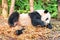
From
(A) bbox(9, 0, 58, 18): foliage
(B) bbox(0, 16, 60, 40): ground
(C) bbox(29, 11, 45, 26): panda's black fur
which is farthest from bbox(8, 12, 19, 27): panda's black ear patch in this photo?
(A) bbox(9, 0, 58, 18): foliage

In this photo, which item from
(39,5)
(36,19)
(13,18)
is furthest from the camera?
(39,5)

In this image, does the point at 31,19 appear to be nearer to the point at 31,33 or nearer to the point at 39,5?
the point at 31,33

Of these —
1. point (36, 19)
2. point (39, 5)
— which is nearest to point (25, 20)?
point (36, 19)

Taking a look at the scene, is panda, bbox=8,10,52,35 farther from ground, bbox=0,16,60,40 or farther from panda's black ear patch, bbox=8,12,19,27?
ground, bbox=0,16,60,40

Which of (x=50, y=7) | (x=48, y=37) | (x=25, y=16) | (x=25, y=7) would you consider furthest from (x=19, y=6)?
(x=48, y=37)

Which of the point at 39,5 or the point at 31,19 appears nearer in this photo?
the point at 31,19

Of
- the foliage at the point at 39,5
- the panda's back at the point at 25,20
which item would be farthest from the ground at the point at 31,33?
the foliage at the point at 39,5

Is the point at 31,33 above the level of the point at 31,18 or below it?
below

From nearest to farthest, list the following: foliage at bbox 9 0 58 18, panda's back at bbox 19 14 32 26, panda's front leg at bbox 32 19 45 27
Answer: panda's front leg at bbox 32 19 45 27, panda's back at bbox 19 14 32 26, foliage at bbox 9 0 58 18

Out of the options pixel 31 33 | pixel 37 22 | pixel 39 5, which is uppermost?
pixel 39 5

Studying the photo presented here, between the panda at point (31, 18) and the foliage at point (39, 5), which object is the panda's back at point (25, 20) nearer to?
the panda at point (31, 18)

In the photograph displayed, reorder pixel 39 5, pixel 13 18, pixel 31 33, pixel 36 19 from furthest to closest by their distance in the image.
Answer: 1. pixel 39 5
2. pixel 13 18
3. pixel 36 19
4. pixel 31 33

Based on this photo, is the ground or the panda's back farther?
the panda's back

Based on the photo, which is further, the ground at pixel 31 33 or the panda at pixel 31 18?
the panda at pixel 31 18
